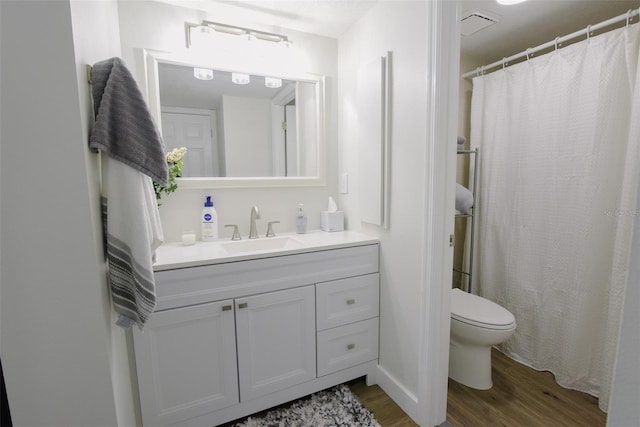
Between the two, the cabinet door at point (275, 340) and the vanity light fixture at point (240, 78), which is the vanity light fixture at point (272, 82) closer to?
the vanity light fixture at point (240, 78)

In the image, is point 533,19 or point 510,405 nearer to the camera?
point 510,405

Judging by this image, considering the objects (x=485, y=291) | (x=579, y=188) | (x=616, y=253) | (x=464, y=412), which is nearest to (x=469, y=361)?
(x=464, y=412)

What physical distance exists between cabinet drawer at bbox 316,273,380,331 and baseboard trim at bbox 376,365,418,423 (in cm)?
34

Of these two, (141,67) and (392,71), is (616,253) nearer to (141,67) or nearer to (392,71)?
(392,71)

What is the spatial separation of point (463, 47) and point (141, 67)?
7.07 ft

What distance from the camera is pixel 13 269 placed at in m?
0.69

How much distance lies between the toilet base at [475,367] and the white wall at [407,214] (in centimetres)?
35

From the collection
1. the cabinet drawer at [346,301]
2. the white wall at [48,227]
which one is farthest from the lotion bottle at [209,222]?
the white wall at [48,227]

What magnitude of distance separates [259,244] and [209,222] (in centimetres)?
31

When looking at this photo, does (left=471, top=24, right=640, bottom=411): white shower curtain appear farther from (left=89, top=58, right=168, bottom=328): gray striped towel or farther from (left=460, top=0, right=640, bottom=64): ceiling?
(left=89, top=58, right=168, bottom=328): gray striped towel

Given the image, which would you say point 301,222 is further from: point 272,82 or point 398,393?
point 398,393

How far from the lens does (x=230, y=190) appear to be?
1824 mm

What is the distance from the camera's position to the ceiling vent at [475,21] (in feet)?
5.81

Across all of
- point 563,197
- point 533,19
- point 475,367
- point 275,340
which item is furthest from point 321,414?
point 533,19
